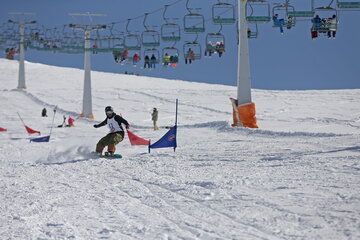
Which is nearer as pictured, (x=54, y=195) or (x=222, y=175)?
(x=54, y=195)

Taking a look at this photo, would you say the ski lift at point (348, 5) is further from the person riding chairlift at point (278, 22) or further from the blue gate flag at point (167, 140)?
the blue gate flag at point (167, 140)

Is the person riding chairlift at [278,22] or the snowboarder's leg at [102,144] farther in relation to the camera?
the person riding chairlift at [278,22]

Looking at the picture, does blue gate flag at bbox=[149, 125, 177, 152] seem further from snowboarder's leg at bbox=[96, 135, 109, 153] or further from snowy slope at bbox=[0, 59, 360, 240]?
snowboarder's leg at bbox=[96, 135, 109, 153]

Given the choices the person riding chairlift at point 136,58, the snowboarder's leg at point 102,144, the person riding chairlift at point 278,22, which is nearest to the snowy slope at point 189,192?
the snowboarder's leg at point 102,144

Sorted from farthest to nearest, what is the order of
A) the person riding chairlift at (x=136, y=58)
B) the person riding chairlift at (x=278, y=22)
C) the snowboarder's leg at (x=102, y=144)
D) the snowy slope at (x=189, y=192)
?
the person riding chairlift at (x=136, y=58) < the person riding chairlift at (x=278, y=22) < the snowboarder's leg at (x=102, y=144) < the snowy slope at (x=189, y=192)

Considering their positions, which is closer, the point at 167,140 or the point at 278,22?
the point at 167,140

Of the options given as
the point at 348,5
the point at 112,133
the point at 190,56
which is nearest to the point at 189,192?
the point at 112,133

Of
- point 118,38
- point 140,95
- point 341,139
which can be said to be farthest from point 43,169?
point 140,95

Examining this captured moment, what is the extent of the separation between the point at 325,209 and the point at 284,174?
2.55m

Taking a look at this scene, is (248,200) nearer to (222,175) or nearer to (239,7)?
(222,175)

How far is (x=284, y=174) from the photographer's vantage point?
28.4 ft

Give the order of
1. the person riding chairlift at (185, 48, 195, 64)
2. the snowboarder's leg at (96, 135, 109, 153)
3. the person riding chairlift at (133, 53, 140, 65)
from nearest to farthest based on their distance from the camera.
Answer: the snowboarder's leg at (96, 135, 109, 153) → the person riding chairlift at (185, 48, 195, 64) → the person riding chairlift at (133, 53, 140, 65)

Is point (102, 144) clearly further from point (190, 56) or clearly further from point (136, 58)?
point (136, 58)

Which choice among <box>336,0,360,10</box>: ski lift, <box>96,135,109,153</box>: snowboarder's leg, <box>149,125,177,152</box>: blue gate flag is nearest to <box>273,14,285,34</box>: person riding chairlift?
<box>336,0,360,10</box>: ski lift
